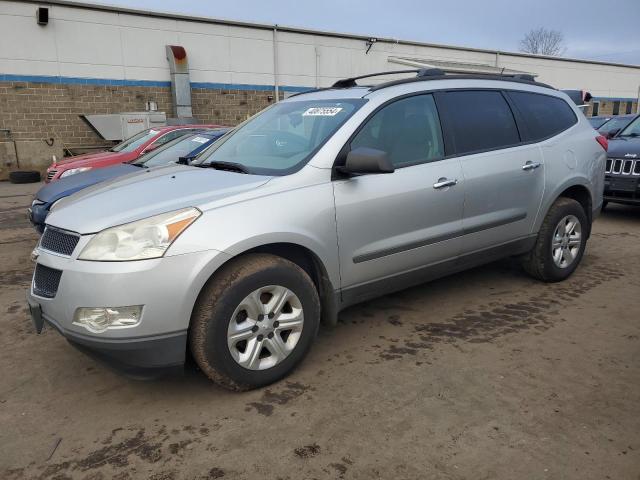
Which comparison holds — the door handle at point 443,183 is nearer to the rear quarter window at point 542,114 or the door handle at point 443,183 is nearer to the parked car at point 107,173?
the rear quarter window at point 542,114

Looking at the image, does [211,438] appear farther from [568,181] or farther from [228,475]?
[568,181]

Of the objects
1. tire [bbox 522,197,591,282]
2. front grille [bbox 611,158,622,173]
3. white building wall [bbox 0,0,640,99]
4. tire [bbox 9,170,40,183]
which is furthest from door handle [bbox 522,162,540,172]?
white building wall [bbox 0,0,640,99]

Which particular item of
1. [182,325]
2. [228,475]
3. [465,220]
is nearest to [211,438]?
[228,475]

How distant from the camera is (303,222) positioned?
9.61ft

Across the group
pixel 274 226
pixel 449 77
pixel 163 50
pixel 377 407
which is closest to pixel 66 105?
pixel 163 50

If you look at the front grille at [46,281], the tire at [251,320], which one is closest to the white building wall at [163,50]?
the front grille at [46,281]

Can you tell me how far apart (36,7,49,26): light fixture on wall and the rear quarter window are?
1475 cm

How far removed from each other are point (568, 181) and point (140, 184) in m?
3.61

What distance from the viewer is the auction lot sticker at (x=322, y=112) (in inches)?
137

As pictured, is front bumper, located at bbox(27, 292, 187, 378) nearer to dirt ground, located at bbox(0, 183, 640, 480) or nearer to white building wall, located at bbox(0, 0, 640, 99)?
dirt ground, located at bbox(0, 183, 640, 480)

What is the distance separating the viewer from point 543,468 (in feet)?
7.34

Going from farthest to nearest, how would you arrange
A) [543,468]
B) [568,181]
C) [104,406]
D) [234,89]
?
[234,89]
[568,181]
[104,406]
[543,468]

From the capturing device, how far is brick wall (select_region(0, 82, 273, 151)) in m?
14.9

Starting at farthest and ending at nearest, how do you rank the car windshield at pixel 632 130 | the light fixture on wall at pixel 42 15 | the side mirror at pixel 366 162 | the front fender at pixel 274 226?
the light fixture on wall at pixel 42 15
the car windshield at pixel 632 130
the side mirror at pixel 366 162
the front fender at pixel 274 226
